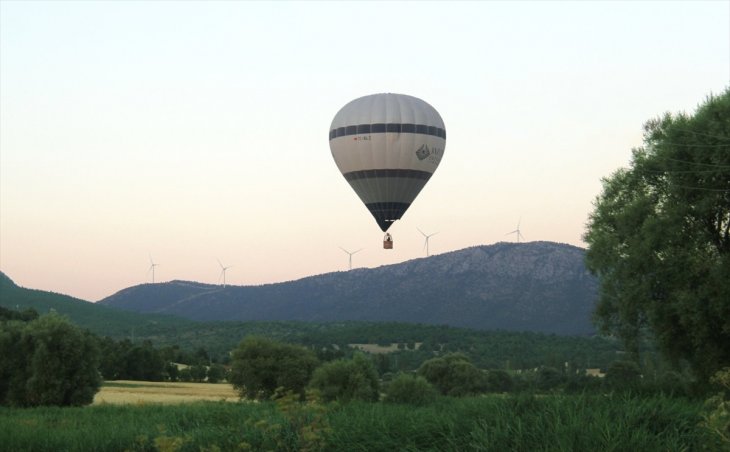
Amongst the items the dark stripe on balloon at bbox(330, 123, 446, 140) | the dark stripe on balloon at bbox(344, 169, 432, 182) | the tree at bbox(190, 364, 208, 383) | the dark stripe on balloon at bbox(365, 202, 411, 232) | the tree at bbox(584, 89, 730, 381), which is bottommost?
the tree at bbox(190, 364, 208, 383)

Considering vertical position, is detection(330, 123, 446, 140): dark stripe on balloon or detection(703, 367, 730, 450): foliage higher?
detection(330, 123, 446, 140): dark stripe on balloon

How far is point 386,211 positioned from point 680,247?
31555 mm

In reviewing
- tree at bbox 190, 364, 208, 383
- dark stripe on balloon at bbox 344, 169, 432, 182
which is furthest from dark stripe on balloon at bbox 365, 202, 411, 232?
tree at bbox 190, 364, 208, 383

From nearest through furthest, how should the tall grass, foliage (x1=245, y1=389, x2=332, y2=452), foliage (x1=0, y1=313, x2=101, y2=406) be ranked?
1. foliage (x1=245, y1=389, x2=332, y2=452)
2. the tall grass
3. foliage (x1=0, y1=313, x2=101, y2=406)

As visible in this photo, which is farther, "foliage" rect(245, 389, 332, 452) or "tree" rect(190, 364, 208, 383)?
"tree" rect(190, 364, 208, 383)

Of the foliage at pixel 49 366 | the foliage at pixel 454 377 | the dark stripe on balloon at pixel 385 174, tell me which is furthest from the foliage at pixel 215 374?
the dark stripe on balloon at pixel 385 174

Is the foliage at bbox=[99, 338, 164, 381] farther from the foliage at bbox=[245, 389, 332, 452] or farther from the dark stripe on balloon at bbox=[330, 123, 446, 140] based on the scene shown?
the foliage at bbox=[245, 389, 332, 452]

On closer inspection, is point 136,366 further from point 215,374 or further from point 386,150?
point 386,150

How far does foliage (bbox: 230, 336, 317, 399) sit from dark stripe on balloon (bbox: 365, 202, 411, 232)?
33652 mm

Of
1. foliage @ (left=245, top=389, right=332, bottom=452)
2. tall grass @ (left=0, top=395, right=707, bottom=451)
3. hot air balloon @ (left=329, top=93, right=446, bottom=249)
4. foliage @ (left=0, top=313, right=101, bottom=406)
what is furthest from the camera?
foliage @ (left=0, top=313, right=101, bottom=406)

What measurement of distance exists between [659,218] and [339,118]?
112 feet

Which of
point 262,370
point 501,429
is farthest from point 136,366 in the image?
point 501,429

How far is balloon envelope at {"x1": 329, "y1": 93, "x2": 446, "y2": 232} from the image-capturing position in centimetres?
7200

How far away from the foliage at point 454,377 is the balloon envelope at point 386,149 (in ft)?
184
